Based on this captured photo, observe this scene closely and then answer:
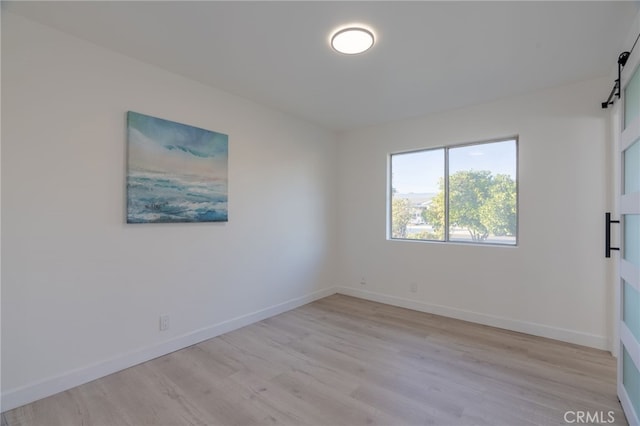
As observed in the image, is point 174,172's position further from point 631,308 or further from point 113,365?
point 631,308

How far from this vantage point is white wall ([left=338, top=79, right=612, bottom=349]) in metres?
2.77

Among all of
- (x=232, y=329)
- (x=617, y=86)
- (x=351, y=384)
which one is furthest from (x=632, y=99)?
(x=232, y=329)

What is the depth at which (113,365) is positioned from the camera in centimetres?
229

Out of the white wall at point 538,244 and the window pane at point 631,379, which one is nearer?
the window pane at point 631,379

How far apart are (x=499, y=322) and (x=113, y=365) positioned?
372cm

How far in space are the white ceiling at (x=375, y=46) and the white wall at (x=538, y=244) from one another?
332 mm

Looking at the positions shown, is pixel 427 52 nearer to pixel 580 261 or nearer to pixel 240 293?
pixel 580 261

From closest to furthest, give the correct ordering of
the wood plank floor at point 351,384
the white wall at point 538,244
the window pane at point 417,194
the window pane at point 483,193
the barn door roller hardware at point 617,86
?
the wood plank floor at point 351,384
the barn door roller hardware at point 617,86
the white wall at point 538,244
the window pane at point 483,193
the window pane at point 417,194

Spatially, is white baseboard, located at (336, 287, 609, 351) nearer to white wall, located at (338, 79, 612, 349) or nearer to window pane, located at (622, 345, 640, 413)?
white wall, located at (338, 79, 612, 349)

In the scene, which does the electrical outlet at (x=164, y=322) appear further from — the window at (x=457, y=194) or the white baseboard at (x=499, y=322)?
the window at (x=457, y=194)

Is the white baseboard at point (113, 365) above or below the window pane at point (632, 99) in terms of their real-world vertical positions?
below

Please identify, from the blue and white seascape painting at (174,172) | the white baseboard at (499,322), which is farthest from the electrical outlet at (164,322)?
the white baseboard at (499,322)

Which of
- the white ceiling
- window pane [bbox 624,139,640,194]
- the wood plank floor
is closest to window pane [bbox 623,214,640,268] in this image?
window pane [bbox 624,139,640,194]

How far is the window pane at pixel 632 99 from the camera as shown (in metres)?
1.71
